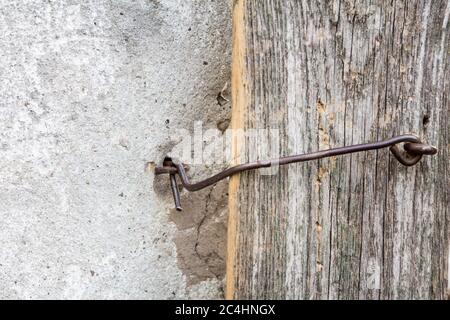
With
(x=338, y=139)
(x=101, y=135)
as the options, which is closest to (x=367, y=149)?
(x=338, y=139)

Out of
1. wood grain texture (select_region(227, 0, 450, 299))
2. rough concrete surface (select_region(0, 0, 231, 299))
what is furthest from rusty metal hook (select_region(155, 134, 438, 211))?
rough concrete surface (select_region(0, 0, 231, 299))

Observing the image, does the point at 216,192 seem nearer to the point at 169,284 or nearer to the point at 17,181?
the point at 169,284

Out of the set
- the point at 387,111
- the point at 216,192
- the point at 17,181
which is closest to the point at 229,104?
the point at 216,192

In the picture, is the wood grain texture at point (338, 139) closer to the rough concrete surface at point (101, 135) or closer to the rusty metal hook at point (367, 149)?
the rusty metal hook at point (367, 149)

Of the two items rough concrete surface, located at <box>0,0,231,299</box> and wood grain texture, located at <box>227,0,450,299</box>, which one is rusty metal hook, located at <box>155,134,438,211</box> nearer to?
wood grain texture, located at <box>227,0,450,299</box>

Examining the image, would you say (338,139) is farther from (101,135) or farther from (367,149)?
(101,135)
